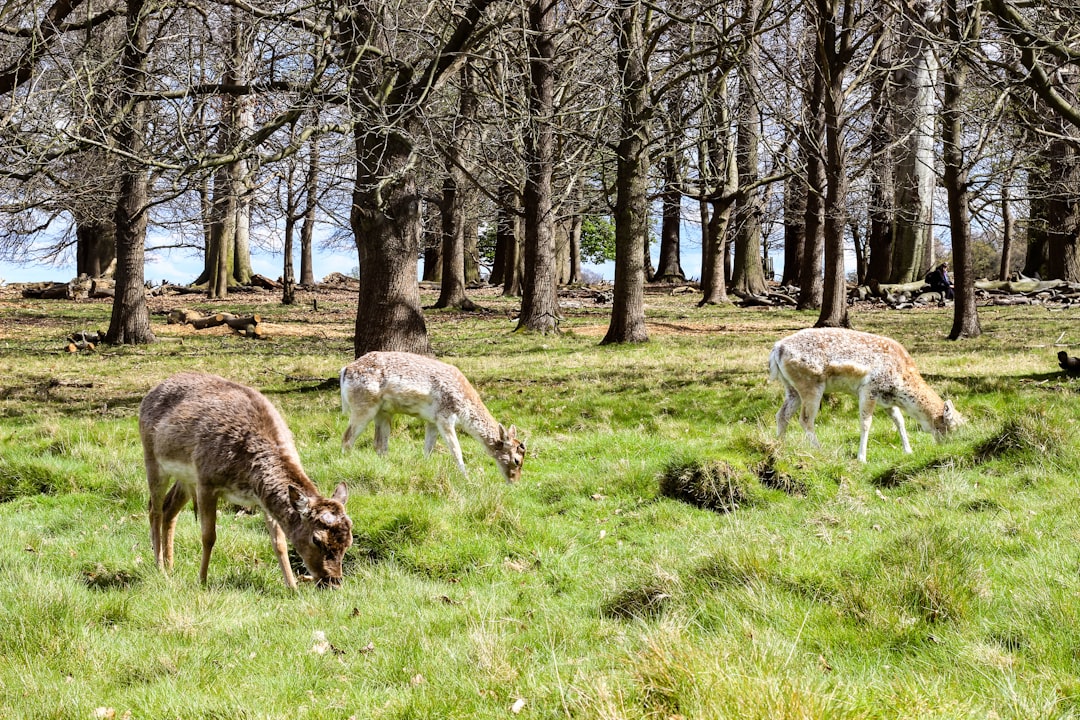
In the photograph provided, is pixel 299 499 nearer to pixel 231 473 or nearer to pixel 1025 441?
pixel 231 473

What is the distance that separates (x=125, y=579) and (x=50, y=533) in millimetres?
1732

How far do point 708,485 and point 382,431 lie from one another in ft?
14.4

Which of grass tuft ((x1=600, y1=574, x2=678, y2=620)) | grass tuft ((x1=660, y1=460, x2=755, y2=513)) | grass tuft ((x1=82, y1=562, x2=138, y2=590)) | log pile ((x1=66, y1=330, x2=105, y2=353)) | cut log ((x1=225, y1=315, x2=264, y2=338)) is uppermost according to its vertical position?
cut log ((x1=225, y1=315, x2=264, y2=338))

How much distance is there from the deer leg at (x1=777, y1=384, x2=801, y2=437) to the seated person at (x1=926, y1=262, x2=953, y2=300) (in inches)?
986

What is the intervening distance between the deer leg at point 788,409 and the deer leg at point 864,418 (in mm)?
835

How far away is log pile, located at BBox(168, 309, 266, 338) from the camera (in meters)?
24.7

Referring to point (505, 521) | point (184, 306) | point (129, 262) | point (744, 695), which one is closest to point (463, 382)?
point (505, 521)

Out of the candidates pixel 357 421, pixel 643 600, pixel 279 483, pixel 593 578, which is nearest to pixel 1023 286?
pixel 357 421

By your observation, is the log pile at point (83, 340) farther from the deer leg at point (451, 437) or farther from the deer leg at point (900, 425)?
the deer leg at point (900, 425)

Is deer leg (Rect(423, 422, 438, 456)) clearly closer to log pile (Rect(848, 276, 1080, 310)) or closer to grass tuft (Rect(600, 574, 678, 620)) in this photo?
grass tuft (Rect(600, 574, 678, 620))

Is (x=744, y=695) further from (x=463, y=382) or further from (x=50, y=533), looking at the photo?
(x=463, y=382)

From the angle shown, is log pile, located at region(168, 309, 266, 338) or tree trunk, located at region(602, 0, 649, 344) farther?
log pile, located at region(168, 309, 266, 338)

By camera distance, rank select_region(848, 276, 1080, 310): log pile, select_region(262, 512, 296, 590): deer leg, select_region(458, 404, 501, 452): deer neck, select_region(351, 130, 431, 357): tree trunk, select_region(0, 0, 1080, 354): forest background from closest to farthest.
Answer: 1. select_region(262, 512, 296, 590): deer leg
2. select_region(458, 404, 501, 452): deer neck
3. select_region(0, 0, 1080, 354): forest background
4. select_region(351, 130, 431, 357): tree trunk
5. select_region(848, 276, 1080, 310): log pile

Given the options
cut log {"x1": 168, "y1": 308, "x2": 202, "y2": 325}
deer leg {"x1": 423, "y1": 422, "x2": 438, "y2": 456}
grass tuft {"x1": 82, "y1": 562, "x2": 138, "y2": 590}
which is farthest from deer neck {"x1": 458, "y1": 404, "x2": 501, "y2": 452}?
cut log {"x1": 168, "y1": 308, "x2": 202, "y2": 325}
